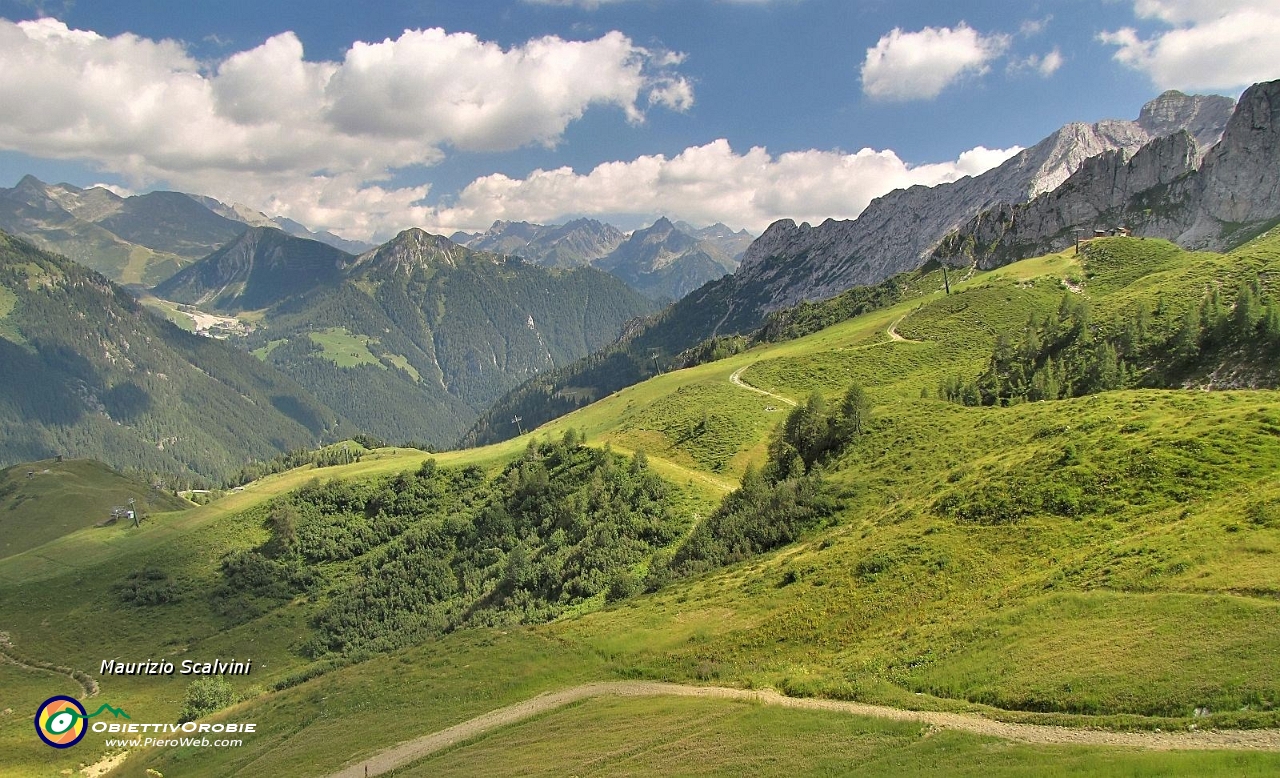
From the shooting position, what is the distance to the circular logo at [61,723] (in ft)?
178

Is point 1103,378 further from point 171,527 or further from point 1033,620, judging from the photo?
point 171,527

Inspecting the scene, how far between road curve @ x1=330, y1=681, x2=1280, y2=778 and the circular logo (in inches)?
1373

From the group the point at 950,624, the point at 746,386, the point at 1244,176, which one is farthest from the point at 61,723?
the point at 1244,176

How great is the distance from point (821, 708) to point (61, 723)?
231 ft

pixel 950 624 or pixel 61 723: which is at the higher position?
pixel 950 624

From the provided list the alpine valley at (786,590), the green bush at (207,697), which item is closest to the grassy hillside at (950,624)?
the alpine valley at (786,590)

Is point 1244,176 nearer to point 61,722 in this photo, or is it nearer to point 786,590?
point 786,590

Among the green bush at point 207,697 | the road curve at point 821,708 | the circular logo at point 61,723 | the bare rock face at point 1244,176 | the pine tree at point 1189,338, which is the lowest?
the green bush at point 207,697

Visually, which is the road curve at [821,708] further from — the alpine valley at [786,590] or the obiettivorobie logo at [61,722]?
the obiettivorobie logo at [61,722]

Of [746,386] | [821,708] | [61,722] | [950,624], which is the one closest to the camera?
[821,708]

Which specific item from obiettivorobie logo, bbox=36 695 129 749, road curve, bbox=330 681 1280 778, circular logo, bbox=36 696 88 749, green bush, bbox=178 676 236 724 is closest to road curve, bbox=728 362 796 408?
road curve, bbox=330 681 1280 778

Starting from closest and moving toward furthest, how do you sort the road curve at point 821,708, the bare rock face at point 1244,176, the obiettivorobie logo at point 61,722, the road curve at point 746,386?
the road curve at point 821,708 < the obiettivorobie logo at point 61,722 < the road curve at point 746,386 < the bare rock face at point 1244,176

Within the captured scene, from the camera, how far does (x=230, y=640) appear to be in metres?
106

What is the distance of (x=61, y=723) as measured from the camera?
61.5 metres
